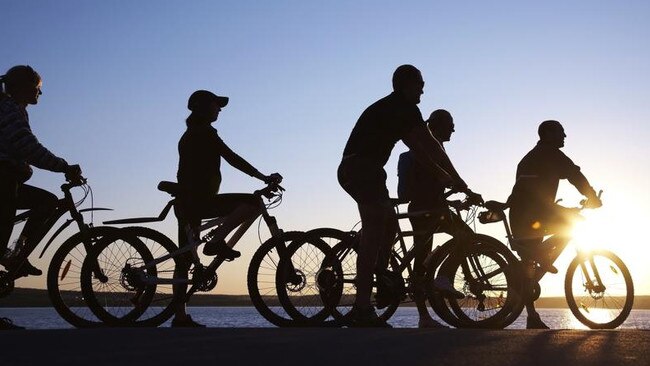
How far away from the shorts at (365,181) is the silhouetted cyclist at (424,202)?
491 millimetres

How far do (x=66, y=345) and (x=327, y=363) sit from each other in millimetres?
1846

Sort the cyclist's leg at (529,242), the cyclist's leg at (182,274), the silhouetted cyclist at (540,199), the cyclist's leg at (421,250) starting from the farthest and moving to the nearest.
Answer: the silhouetted cyclist at (540,199), the cyclist's leg at (529,242), the cyclist's leg at (182,274), the cyclist's leg at (421,250)

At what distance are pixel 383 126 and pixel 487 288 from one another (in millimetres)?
1827

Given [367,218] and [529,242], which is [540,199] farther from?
[367,218]

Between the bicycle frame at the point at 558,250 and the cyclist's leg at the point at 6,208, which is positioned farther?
the bicycle frame at the point at 558,250

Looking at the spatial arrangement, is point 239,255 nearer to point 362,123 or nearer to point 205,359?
point 362,123

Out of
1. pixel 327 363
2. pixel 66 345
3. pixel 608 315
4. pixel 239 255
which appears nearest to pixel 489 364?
pixel 327 363

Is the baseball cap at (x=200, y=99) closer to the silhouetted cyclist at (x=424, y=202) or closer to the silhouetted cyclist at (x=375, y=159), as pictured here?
the silhouetted cyclist at (x=375, y=159)

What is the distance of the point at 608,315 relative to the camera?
396 inches

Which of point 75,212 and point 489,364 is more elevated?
point 75,212

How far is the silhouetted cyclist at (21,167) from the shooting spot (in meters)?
7.45

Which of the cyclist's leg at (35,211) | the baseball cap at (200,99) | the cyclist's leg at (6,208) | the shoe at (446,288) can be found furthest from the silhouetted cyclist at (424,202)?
the cyclist's leg at (6,208)

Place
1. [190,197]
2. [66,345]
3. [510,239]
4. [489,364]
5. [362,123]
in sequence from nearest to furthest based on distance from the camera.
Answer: [489,364], [66,345], [362,123], [190,197], [510,239]

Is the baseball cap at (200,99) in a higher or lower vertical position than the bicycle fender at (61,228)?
higher
